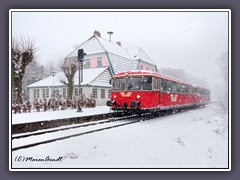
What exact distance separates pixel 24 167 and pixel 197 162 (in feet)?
13.2

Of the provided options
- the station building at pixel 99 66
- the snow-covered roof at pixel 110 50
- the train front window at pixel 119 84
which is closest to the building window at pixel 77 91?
the station building at pixel 99 66

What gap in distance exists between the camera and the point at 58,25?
21.8ft

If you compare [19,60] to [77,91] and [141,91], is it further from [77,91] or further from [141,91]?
[141,91]

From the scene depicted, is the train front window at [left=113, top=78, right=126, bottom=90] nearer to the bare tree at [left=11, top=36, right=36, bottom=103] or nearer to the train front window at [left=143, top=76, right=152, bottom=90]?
the train front window at [left=143, top=76, right=152, bottom=90]

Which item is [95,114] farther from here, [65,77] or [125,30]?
[125,30]

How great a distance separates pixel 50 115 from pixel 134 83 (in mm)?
3249

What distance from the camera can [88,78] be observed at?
916cm

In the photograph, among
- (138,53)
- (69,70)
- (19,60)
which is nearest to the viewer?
(19,60)

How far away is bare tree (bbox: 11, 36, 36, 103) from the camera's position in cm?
634

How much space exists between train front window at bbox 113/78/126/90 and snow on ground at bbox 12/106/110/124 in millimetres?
1131

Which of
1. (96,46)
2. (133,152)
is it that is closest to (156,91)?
(96,46)

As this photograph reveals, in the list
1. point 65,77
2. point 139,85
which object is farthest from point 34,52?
point 139,85

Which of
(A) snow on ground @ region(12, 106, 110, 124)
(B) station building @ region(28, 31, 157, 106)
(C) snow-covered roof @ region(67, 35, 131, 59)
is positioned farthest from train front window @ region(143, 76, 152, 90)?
(A) snow on ground @ region(12, 106, 110, 124)
